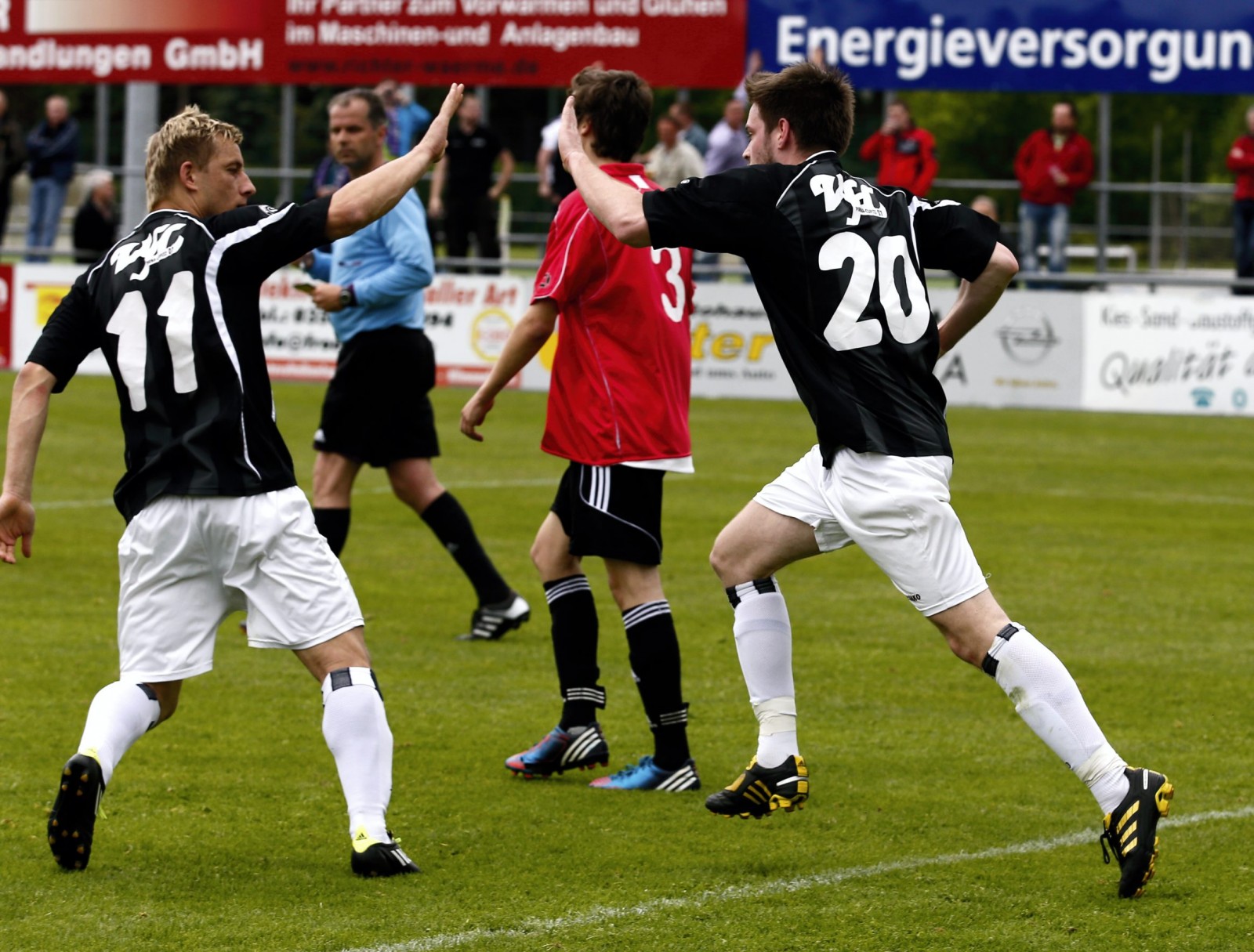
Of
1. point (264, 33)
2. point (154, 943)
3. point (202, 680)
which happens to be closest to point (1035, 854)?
point (154, 943)

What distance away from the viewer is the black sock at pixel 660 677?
5.89m

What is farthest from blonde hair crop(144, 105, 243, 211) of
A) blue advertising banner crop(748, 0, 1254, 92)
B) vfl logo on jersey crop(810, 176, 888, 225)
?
blue advertising banner crop(748, 0, 1254, 92)

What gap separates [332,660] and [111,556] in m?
5.61

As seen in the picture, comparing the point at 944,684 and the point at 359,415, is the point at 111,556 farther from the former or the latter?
the point at 944,684

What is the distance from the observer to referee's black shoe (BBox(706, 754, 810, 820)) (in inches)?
199

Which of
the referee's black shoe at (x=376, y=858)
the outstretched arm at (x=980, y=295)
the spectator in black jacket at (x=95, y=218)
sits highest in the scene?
the spectator in black jacket at (x=95, y=218)

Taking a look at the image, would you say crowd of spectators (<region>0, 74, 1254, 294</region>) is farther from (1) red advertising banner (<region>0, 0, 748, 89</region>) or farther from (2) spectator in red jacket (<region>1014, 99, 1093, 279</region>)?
(1) red advertising banner (<region>0, 0, 748, 89</region>)

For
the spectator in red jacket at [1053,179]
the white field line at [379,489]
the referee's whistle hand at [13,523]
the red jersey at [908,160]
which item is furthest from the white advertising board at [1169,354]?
the referee's whistle hand at [13,523]

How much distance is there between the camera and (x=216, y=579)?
194 inches

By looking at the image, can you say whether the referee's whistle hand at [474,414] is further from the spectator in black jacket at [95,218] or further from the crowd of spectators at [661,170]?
the spectator in black jacket at [95,218]

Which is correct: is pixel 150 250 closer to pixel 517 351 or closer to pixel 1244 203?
pixel 517 351

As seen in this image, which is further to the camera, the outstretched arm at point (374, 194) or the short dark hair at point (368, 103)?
the short dark hair at point (368, 103)

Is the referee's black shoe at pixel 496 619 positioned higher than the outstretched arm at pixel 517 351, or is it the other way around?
the outstretched arm at pixel 517 351

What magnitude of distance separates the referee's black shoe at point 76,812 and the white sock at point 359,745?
576 mm
